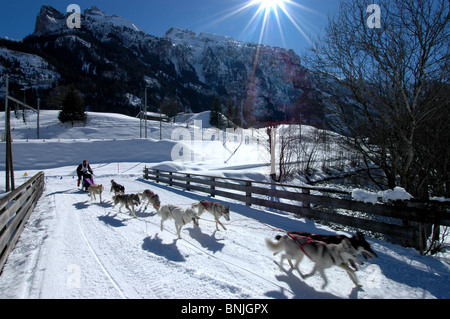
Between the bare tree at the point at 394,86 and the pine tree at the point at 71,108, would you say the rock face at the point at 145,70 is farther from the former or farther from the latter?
the bare tree at the point at 394,86

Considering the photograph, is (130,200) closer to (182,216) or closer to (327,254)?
(182,216)

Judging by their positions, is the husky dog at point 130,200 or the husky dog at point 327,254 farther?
the husky dog at point 130,200

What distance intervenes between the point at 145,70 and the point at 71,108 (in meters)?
113

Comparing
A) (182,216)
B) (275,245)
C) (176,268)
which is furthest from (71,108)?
(275,245)

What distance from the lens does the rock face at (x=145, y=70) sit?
124750mm

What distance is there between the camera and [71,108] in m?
55.8

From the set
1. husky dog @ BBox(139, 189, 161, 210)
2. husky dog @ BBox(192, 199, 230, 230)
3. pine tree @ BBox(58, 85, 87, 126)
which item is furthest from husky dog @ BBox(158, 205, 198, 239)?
pine tree @ BBox(58, 85, 87, 126)

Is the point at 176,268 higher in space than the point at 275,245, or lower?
lower

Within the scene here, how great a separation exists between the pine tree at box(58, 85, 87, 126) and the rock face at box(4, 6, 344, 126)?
58.2 metres

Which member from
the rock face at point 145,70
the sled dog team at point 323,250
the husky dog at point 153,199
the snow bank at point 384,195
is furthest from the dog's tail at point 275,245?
the rock face at point 145,70

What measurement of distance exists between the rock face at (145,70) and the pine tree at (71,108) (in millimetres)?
58163

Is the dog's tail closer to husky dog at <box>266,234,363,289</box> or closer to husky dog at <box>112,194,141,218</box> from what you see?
husky dog at <box>266,234,363,289</box>

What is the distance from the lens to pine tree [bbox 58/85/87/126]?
182ft
